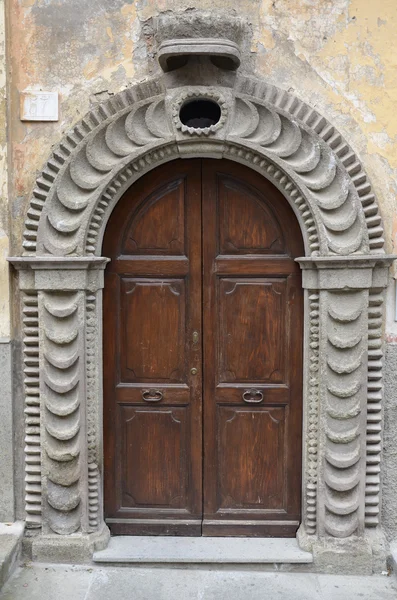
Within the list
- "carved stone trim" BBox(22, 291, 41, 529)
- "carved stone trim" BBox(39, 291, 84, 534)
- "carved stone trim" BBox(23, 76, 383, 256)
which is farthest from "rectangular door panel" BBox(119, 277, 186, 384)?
"carved stone trim" BBox(22, 291, 41, 529)

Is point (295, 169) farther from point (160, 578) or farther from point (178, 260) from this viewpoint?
point (160, 578)

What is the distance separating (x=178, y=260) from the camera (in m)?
4.06

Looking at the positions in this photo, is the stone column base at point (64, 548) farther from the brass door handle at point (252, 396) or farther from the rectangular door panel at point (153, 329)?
the brass door handle at point (252, 396)

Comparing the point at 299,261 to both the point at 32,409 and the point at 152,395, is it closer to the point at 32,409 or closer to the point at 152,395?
the point at 152,395

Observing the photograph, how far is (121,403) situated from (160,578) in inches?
44.2

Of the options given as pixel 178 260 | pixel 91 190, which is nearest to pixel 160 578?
pixel 178 260

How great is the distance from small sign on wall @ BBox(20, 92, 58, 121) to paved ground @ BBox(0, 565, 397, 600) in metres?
2.86

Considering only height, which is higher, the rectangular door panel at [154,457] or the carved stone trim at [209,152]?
the carved stone trim at [209,152]

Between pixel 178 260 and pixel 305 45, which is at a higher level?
pixel 305 45

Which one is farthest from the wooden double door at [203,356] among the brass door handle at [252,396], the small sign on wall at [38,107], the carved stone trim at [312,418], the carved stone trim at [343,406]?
the small sign on wall at [38,107]

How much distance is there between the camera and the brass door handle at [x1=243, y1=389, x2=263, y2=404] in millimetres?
4098

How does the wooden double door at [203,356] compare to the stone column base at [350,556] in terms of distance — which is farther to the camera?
the wooden double door at [203,356]

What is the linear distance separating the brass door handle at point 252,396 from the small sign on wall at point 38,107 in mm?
2165

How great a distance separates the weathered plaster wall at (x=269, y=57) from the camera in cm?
385
